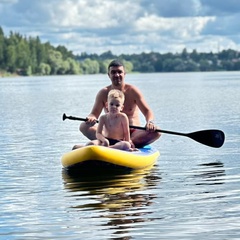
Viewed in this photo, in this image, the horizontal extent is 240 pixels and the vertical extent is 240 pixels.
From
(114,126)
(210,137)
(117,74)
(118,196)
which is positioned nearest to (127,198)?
(118,196)

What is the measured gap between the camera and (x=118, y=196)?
430 inches

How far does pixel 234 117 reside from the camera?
89.5ft

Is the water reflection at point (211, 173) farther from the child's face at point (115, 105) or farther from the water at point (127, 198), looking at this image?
the child's face at point (115, 105)

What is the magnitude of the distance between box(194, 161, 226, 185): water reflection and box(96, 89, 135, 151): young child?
3.98 feet

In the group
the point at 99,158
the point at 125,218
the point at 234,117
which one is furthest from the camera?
the point at 234,117

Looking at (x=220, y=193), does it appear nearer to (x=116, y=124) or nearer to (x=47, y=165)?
(x=116, y=124)

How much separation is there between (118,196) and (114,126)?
97.3 inches

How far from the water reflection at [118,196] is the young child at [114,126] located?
55 cm

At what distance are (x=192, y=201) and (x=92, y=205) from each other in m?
1.26

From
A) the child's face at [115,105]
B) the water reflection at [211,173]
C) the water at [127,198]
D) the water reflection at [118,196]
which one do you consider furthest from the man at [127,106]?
the water reflection at [211,173]

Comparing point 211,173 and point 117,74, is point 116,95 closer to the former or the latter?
point 117,74

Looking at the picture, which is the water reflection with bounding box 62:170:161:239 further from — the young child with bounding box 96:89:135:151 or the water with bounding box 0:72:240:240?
the young child with bounding box 96:89:135:151

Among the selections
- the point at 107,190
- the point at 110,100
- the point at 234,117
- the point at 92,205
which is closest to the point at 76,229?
the point at 92,205

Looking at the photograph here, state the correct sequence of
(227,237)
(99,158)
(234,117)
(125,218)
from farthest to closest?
(234,117), (99,158), (125,218), (227,237)
